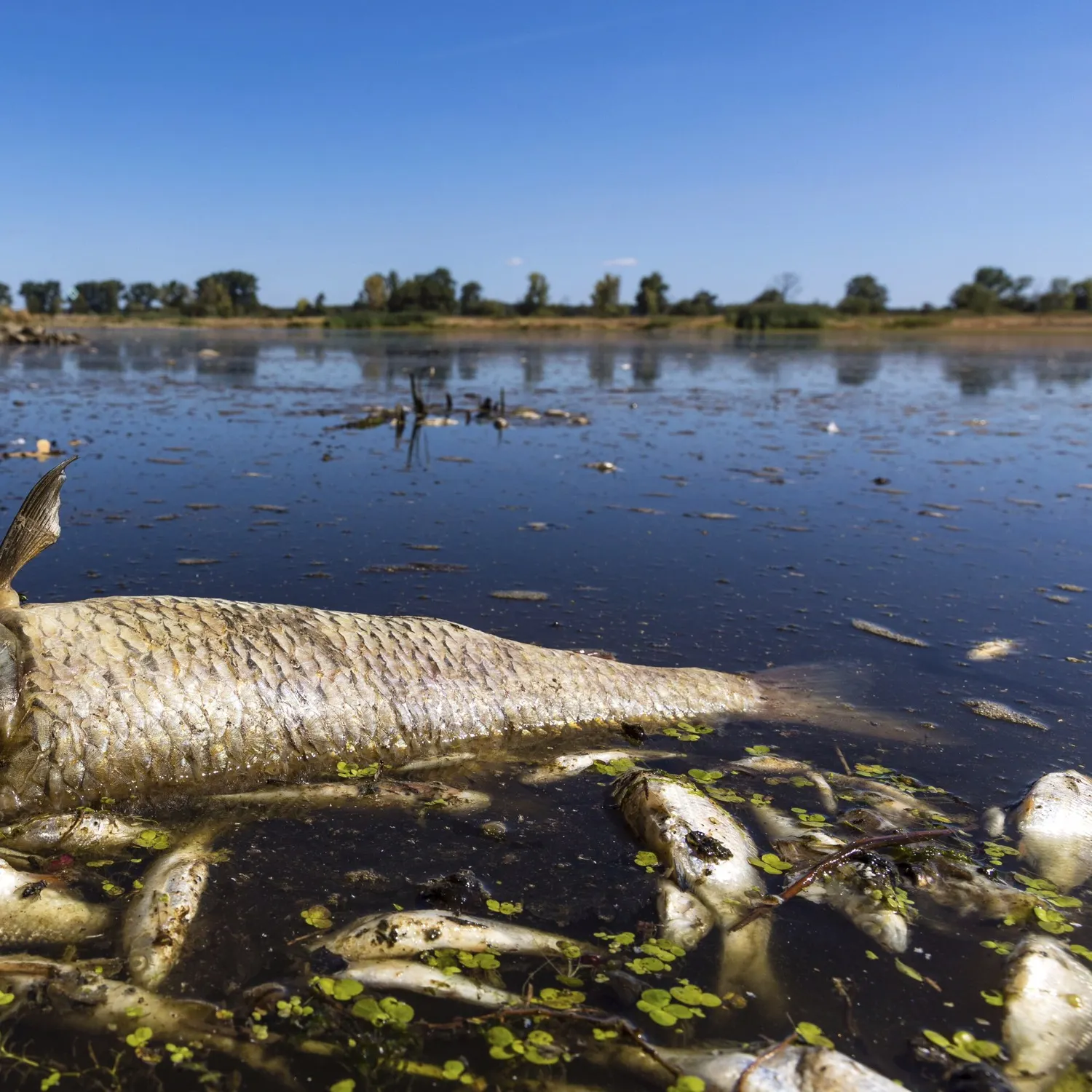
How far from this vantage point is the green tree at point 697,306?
338 feet

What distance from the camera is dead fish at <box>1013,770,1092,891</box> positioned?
3221 mm

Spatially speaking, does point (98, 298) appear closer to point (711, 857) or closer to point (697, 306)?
point (697, 306)

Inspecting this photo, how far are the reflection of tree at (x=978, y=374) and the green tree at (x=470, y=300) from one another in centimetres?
7696

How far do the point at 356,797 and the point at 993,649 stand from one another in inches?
166

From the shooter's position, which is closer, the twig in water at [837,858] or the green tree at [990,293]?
the twig in water at [837,858]

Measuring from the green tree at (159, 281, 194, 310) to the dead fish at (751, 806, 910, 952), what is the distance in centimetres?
12100

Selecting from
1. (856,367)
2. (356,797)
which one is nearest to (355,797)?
(356,797)

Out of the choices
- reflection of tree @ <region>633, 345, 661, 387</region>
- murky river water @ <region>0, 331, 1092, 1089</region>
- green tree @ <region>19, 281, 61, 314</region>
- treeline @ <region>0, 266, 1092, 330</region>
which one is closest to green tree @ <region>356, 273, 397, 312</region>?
treeline @ <region>0, 266, 1092, 330</region>

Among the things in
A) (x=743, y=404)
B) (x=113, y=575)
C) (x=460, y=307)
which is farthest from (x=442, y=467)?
(x=460, y=307)

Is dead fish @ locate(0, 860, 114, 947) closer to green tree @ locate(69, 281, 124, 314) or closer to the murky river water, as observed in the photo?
the murky river water

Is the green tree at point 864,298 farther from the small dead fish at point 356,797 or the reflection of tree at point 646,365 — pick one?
the small dead fish at point 356,797

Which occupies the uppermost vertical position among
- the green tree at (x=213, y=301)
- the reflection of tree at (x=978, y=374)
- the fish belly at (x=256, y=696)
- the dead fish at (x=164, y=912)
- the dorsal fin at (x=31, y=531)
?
the green tree at (x=213, y=301)

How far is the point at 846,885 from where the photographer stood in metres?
3.07

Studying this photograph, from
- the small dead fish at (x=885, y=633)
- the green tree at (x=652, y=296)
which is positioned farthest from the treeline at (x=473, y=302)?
the small dead fish at (x=885, y=633)
